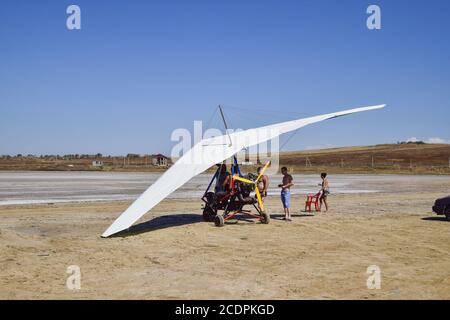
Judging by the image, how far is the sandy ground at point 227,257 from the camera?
7.78 m

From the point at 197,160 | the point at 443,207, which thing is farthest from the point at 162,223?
the point at 443,207

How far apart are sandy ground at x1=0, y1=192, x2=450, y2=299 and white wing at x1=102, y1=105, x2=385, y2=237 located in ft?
2.41

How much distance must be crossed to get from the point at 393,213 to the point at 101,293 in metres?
13.8

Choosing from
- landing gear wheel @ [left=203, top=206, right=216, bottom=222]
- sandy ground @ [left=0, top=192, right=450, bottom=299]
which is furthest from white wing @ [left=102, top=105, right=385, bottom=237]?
landing gear wheel @ [left=203, top=206, right=216, bottom=222]

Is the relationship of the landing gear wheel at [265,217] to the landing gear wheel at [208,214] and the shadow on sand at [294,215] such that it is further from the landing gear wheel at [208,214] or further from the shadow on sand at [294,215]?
the landing gear wheel at [208,214]

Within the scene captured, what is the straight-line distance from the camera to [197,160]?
14.9m

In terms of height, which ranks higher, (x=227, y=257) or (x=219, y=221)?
(x=219, y=221)

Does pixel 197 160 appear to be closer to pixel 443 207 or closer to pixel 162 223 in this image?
pixel 162 223

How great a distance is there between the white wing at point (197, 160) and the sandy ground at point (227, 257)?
2.41ft

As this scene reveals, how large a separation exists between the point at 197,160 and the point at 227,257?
5.03 meters

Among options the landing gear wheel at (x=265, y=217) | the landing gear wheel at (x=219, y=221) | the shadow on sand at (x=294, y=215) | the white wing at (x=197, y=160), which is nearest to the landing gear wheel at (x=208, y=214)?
the landing gear wheel at (x=219, y=221)
